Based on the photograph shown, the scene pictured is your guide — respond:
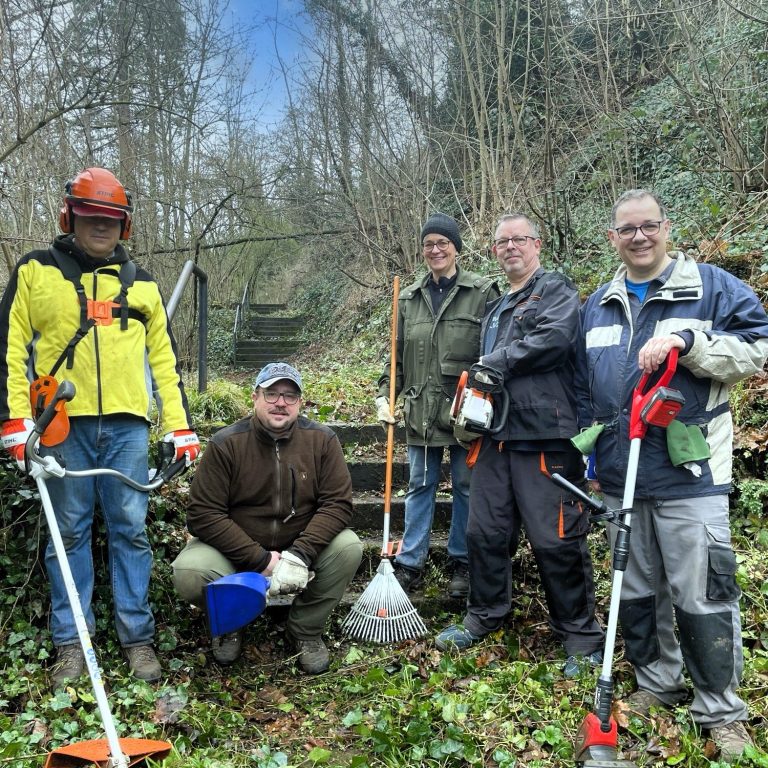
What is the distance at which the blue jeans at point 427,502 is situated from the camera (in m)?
3.74

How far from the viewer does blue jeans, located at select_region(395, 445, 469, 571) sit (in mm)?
3744

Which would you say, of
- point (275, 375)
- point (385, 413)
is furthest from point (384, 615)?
point (275, 375)

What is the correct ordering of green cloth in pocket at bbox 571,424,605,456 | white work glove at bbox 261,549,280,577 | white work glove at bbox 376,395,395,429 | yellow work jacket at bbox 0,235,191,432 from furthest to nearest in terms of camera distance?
1. white work glove at bbox 376,395,395,429
2. white work glove at bbox 261,549,280,577
3. yellow work jacket at bbox 0,235,191,432
4. green cloth in pocket at bbox 571,424,605,456

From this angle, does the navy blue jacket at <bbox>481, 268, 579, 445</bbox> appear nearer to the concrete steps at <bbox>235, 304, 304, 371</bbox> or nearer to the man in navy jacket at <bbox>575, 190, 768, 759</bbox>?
the man in navy jacket at <bbox>575, 190, 768, 759</bbox>

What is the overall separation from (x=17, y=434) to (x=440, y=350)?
7.13 feet

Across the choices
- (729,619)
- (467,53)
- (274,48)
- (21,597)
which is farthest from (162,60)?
(729,619)

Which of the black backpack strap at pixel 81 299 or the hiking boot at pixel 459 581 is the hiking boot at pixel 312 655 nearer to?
the hiking boot at pixel 459 581

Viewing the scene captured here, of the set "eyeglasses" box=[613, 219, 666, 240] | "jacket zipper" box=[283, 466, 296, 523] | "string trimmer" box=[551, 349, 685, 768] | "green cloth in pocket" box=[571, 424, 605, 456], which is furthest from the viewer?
"jacket zipper" box=[283, 466, 296, 523]

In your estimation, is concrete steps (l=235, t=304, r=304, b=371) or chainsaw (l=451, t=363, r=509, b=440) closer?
chainsaw (l=451, t=363, r=509, b=440)

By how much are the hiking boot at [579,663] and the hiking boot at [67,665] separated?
220 centimetres

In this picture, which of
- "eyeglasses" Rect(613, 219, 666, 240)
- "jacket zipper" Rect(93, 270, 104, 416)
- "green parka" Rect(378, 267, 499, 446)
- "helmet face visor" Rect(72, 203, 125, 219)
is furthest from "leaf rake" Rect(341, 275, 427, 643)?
"helmet face visor" Rect(72, 203, 125, 219)

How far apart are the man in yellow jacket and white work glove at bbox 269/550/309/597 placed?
2.05 feet

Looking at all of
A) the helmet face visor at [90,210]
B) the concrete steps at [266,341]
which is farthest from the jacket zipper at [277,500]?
the concrete steps at [266,341]

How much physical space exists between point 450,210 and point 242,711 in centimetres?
879
